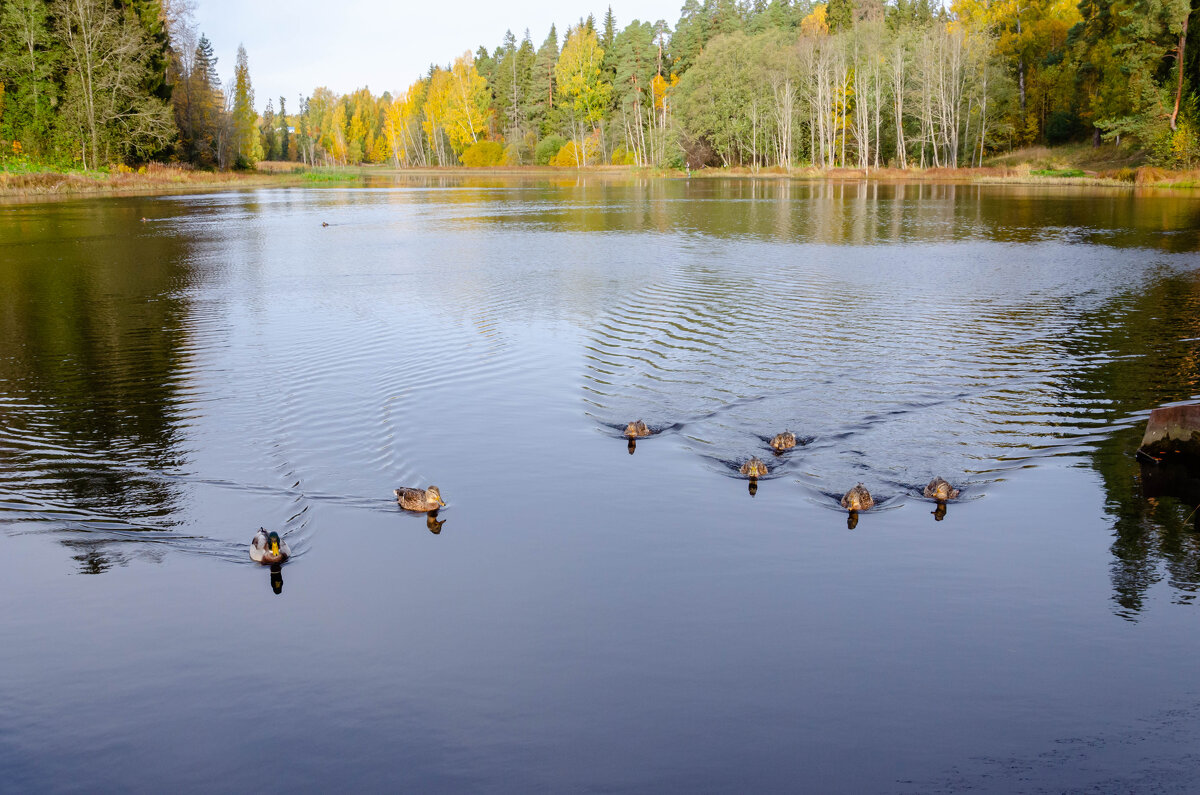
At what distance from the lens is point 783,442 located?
11.4 meters

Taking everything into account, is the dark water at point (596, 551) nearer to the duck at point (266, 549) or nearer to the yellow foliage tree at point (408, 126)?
the duck at point (266, 549)

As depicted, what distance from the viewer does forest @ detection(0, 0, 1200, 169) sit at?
62625 mm

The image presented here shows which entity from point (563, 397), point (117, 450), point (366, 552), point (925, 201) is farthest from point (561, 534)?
point (925, 201)

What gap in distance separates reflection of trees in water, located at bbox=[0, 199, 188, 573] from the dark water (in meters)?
0.08

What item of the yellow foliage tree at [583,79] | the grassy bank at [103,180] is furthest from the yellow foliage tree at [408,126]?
the grassy bank at [103,180]

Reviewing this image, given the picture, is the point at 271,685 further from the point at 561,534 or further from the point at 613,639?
the point at 561,534

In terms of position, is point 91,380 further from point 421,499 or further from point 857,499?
point 857,499

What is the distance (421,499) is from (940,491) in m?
5.78

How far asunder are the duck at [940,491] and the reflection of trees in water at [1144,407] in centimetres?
163

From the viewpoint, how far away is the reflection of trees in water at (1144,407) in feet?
28.1

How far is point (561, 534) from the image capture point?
9359mm

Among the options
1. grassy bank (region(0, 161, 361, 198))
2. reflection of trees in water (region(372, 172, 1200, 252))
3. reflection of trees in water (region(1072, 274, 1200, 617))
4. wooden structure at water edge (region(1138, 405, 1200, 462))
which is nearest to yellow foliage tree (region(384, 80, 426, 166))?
grassy bank (region(0, 161, 361, 198))

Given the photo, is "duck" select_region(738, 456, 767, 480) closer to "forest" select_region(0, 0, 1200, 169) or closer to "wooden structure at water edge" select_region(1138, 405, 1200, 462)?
"wooden structure at water edge" select_region(1138, 405, 1200, 462)

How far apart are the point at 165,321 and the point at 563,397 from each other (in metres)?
10.6
